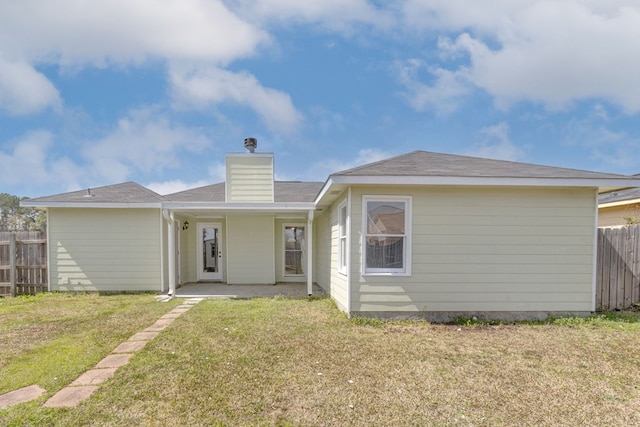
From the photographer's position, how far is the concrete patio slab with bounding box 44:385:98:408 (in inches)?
108

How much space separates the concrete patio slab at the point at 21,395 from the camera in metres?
2.79

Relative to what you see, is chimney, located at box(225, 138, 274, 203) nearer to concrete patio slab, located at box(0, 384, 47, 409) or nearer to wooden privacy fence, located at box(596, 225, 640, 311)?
concrete patio slab, located at box(0, 384, 47, 409)

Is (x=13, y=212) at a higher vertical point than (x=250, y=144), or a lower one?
lower

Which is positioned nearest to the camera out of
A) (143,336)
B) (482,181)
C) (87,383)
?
(87,383)

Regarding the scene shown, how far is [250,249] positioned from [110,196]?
13.8 feet

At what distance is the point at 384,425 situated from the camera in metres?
2.48

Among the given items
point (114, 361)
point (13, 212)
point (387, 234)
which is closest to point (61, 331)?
point (114, 361)

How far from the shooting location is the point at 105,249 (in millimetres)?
8719

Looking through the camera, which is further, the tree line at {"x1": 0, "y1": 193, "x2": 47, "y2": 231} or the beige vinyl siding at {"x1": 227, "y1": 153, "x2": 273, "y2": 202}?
the tree line at {"x1": 0, "y1": 193, "x2": 47, "y2": 231}

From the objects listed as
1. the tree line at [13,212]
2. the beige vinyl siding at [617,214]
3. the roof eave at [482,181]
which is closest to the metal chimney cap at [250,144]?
the roof eave at [482,181]

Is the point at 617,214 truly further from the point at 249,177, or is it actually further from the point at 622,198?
the point at 249,177

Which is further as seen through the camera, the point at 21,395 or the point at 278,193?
the point at 278,193

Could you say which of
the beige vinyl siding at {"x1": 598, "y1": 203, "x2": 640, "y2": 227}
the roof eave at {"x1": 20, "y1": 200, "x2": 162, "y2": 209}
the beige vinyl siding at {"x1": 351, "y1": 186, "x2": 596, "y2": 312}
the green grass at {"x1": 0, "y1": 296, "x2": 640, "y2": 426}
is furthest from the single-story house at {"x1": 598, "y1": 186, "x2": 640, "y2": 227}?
the roof eave at {"x1": 20, "y1": 200, "x2": 162, "y2": 209}

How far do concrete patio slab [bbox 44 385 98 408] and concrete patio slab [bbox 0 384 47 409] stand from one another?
182mm
